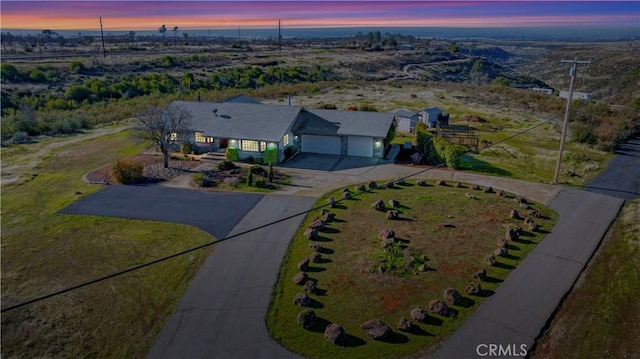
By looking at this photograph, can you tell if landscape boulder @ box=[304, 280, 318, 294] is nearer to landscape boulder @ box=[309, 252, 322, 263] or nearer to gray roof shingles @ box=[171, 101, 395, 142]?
landscape boulder @ box=[309, 252, 322, 263]

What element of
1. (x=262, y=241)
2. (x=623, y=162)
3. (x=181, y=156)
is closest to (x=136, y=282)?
(x=262, y=241)

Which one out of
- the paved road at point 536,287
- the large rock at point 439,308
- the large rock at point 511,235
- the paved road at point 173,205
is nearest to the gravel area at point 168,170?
the paved road at point 173,205

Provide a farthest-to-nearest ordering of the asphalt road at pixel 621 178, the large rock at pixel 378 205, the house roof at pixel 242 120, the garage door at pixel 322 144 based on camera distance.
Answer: the garage door at pixel 322 144
the house roof at pixel 242 120
the asphalt road at pixel 621 178
the large rock at pixel 378 205

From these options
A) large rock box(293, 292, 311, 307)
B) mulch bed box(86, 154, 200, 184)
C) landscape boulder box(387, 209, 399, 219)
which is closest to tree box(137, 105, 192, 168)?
mulch bed box(86, 154, 200, 184)

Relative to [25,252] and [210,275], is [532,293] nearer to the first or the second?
[210,275]

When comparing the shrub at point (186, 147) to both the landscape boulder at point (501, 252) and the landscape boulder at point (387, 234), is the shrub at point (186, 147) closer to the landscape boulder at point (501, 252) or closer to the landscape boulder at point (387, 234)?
the landscape boulder at point (387, 234)

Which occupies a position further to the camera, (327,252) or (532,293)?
(327,252)
